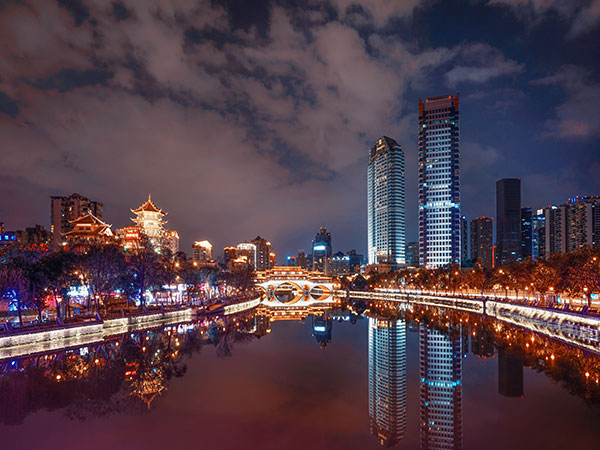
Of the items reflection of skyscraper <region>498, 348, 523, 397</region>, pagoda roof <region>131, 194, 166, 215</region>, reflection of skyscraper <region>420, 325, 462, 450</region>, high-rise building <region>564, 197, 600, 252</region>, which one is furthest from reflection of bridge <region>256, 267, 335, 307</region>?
high-rise building <region>564, 197, 600, 252</region>

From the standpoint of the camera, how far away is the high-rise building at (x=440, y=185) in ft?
487

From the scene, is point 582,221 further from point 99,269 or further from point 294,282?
point 99,269

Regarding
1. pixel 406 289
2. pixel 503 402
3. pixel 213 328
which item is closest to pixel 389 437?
pixel 503 402

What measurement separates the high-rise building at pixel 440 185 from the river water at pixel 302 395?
360 feet

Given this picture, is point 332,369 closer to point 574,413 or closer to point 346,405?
point 346,405

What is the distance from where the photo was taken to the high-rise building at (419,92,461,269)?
148 meters

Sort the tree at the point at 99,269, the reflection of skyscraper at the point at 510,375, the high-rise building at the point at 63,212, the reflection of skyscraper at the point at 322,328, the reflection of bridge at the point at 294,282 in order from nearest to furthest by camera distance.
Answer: the reflection of skyscraper at the point at 510,375 → the tree at the point at 99,269 → the reflection of skyscraper at the point at 322,328 → the reflection of bridge at the point at 294,282 → the high-rise building at the point at 63,212

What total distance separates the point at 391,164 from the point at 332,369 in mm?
176259

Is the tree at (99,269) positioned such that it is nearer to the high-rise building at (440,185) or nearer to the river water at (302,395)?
the river water at (302,395)

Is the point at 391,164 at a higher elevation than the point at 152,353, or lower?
higher

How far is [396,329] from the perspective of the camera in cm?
5388

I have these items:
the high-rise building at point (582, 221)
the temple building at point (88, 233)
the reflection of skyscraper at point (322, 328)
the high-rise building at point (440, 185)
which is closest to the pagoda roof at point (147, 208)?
the temple building at point (88, 233)

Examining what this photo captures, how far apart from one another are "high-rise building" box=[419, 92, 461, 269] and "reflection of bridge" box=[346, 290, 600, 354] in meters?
67.7

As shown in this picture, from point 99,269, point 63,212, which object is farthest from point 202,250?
point 99,269
